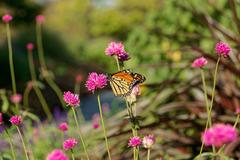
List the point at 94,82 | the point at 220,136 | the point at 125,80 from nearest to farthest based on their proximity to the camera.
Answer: the point at 220,136
the point at 94,82
the point at 125,80

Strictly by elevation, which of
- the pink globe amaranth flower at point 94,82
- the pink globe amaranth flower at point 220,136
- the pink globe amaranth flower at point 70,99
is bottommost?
the pink globe amaranth flower at point 220,136

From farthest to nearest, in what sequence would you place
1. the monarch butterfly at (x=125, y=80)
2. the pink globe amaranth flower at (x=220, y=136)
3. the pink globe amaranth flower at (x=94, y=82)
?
the monarch butterfly at (x=125, y=80), the pink globe amaranth flower at (x=94, y=82), the pink globe amaranth flower at (x=220, y=136)

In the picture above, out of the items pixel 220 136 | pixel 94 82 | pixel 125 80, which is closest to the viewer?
pixel 220 136

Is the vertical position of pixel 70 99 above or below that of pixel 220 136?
above

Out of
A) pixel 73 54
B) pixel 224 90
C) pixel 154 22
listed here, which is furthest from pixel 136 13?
pixel 224 90

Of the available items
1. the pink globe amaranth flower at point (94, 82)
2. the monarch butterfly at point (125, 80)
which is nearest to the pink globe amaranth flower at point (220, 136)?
the pink globe amaranth flower at point (94, 82)

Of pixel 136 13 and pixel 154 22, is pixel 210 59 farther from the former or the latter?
pixel 136 13

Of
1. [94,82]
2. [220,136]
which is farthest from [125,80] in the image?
[220,136]

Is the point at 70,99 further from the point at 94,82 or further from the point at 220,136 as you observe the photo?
the point at 220,136

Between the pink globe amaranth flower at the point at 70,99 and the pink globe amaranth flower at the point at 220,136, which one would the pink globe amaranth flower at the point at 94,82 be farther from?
the pink globe amaranth flower at the point at 220,136
